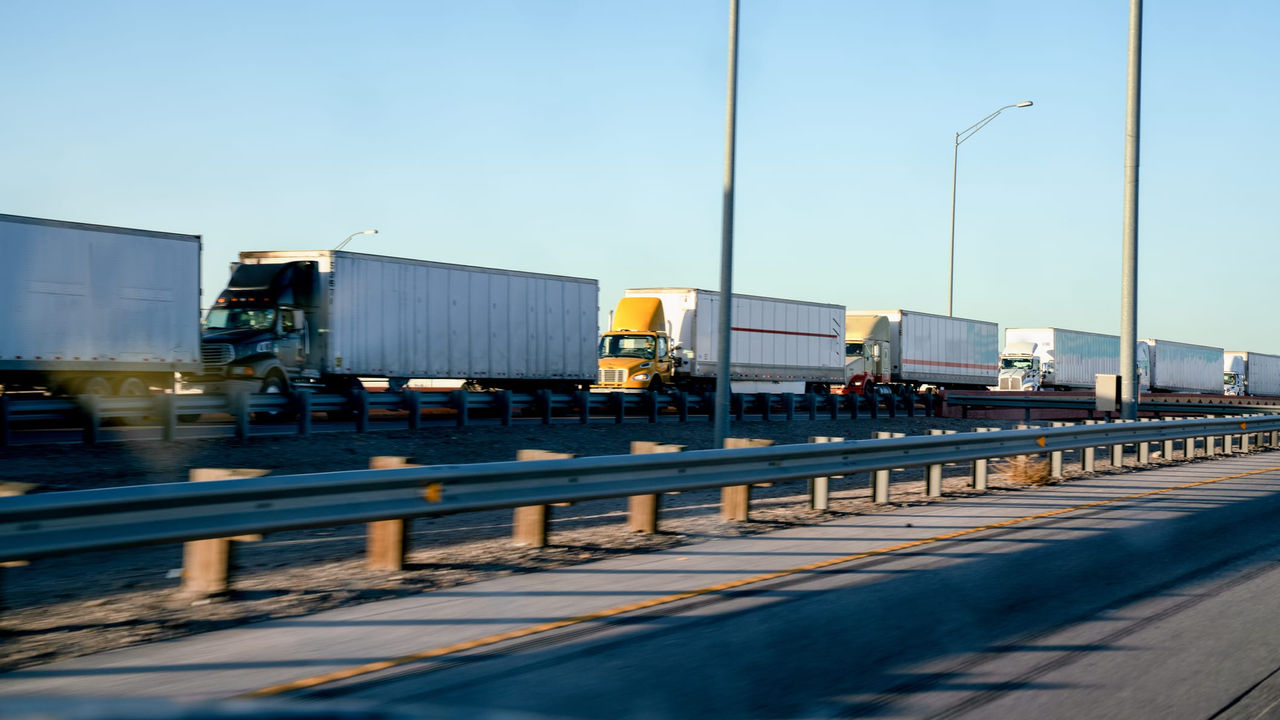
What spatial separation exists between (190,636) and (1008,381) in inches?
2134

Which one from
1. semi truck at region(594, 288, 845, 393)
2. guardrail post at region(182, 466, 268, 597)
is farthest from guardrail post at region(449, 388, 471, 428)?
guardrail post at region(182, 466, 268, 597)

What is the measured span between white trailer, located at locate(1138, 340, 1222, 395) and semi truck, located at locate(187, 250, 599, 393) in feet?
123

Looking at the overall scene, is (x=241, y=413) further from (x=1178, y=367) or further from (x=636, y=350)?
(x=1178, y=367)

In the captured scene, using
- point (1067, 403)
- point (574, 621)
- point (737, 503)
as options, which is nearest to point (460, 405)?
point (737, 503)

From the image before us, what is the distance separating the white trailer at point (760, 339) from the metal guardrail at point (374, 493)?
2518 centimetres

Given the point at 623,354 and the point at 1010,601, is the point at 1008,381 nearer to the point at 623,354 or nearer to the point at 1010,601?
the point at 623,354

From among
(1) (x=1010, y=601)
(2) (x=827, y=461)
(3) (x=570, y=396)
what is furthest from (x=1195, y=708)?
(3) (x=570, y=396)

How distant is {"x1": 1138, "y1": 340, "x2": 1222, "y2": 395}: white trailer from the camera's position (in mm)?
62812

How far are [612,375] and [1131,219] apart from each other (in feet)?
61.3

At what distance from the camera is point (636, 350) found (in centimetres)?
3678

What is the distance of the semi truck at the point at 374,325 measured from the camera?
27.8 m

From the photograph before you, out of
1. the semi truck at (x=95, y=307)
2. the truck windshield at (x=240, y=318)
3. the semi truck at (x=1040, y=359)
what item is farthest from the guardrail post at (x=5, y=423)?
the semi truck at (x=1040, y=359)

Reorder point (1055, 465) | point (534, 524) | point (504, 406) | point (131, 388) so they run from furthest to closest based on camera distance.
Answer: point (504, 406) → point (131, 388) → point (1055, 465) → point (534, 524)

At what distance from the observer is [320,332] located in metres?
28.6
